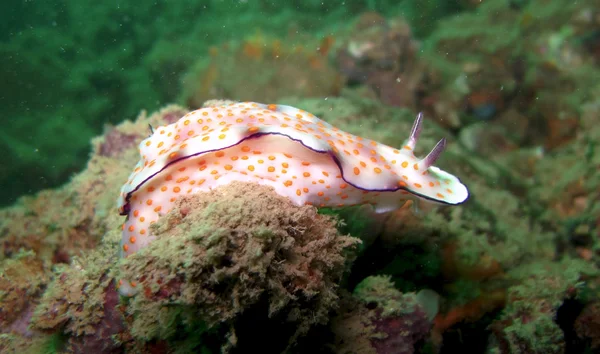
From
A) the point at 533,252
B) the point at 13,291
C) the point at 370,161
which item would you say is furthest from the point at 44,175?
the point at 533,252

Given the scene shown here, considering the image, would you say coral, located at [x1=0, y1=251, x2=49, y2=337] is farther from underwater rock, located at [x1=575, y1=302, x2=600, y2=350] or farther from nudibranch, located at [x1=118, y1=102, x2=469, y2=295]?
underwater rock, located at [x1=575, y1=302, x2=600, y2=350]

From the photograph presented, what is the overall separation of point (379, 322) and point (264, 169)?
4.76 feet

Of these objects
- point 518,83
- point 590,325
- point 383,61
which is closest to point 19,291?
point 590,325

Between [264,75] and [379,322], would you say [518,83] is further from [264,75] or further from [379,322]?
[379,322]

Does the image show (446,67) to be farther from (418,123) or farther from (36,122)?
(36,122)

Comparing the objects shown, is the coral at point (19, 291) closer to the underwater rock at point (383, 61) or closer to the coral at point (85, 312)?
the coral at point (85, 312)

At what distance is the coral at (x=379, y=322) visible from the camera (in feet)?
8.41

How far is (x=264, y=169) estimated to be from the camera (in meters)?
2.21

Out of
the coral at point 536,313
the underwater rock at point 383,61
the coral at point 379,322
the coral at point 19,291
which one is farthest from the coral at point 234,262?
the underwater rock at point 383,61

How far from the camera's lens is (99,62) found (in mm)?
→ 14539

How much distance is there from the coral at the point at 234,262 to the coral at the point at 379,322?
2.25 feet

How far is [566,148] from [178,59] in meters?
12.3

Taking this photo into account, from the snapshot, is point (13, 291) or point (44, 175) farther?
point (44, 175)

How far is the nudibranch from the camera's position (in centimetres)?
216
